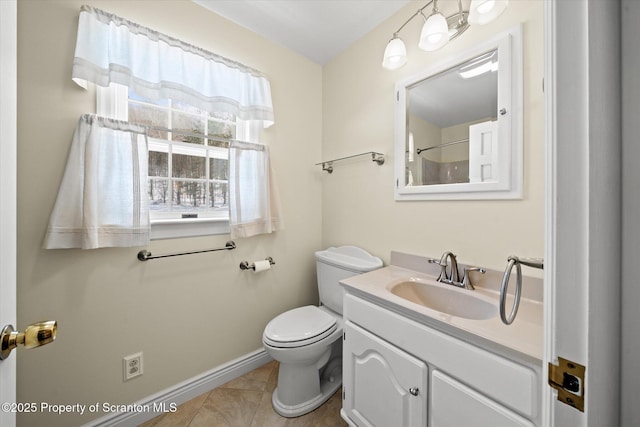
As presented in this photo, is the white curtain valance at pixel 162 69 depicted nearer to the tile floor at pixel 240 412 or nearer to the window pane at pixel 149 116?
the window pane at pixel 149 116

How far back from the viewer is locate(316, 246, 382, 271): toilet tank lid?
4.96ft

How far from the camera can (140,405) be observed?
1.27 m

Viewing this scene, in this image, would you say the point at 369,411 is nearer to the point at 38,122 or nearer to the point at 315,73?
the point at 38,122

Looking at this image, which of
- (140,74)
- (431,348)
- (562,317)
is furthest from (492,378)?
(140,74)

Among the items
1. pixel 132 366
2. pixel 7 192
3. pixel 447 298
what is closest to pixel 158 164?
pixel 7 192

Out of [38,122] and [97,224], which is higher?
[38,122]

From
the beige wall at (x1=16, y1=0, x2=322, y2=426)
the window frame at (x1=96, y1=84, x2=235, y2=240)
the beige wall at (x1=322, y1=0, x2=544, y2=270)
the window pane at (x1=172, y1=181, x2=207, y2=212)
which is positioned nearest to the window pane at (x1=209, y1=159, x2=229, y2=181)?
the window pane at (x1=172, y1=181, x2=207, y2=212)

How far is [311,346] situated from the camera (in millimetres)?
1283

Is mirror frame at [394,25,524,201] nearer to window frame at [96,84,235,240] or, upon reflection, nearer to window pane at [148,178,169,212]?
window frame at [96,84,235,240]

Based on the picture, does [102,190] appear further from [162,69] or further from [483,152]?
[483,152]

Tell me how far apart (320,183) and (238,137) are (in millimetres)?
747

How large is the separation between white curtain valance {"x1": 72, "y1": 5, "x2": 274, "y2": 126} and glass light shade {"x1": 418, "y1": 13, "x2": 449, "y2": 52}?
0.99 meters

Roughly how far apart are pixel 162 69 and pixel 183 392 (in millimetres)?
1825

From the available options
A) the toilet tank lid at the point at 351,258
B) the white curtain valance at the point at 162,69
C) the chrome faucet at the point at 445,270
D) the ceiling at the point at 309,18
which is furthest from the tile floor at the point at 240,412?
the ceiling at the point at 309,18
